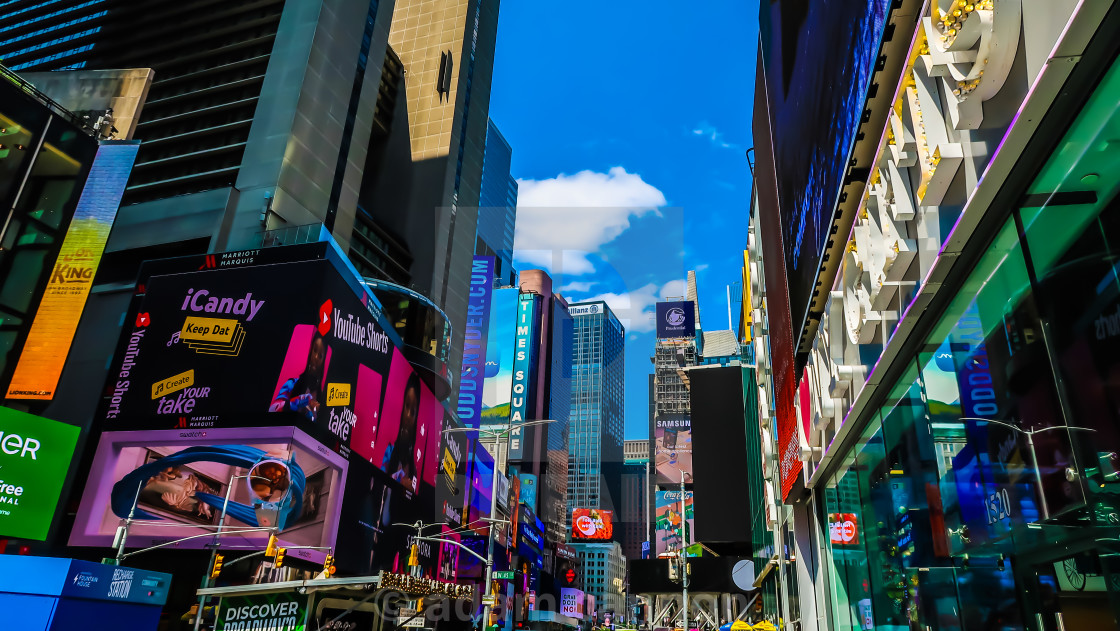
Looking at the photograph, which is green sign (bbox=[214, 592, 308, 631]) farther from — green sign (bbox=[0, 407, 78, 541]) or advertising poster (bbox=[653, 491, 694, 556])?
advertising poster (bbox=[653, 491, 694, 556])

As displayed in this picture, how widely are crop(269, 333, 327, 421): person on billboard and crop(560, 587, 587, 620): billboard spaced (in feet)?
380

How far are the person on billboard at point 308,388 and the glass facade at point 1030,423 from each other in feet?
94.7

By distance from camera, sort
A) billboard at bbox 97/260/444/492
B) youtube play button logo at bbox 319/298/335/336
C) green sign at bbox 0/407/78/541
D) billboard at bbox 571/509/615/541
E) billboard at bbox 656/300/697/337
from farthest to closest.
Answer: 1. billboard at bbox 656/300/697/337
2. billboard at bbox 571/509/615/541
3. youtube play button logo at bbox 319/298/335/336
4. billboard at bbox 97/260/444/492
5. green sign at bbox 0/407/78/541

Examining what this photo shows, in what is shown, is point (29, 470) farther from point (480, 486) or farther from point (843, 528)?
point (480, 486)

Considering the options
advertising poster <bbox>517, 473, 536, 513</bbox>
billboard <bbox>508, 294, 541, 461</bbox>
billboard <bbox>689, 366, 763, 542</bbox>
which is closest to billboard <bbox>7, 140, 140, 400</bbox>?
billboard <bbox>689, 366, 763, 542</bbox>

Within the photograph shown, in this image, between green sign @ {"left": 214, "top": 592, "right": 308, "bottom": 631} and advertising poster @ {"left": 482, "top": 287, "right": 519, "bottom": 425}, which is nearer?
green sign @ {"left": 214, "top": 592, "right": 308, "bottom": 631}

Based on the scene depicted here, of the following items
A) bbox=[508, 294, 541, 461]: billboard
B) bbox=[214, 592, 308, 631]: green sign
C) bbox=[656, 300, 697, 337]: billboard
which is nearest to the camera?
bbox=[214, 592, 308, 631]: green sign

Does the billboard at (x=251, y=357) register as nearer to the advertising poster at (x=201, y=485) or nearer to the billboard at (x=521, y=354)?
the advertising poster at (x=201, y=485)

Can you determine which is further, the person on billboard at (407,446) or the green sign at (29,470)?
the person on billboard at (407,446)

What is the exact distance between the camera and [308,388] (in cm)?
3447

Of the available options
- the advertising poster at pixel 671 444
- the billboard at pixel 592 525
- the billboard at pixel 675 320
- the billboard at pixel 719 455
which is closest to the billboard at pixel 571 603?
the billboard at pixel 592 525

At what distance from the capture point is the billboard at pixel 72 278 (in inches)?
1308

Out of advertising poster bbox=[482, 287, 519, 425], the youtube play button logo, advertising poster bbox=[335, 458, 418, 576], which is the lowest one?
advertising poster bbox=[335, 458, 418, 576]

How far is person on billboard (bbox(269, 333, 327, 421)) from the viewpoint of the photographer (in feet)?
109
